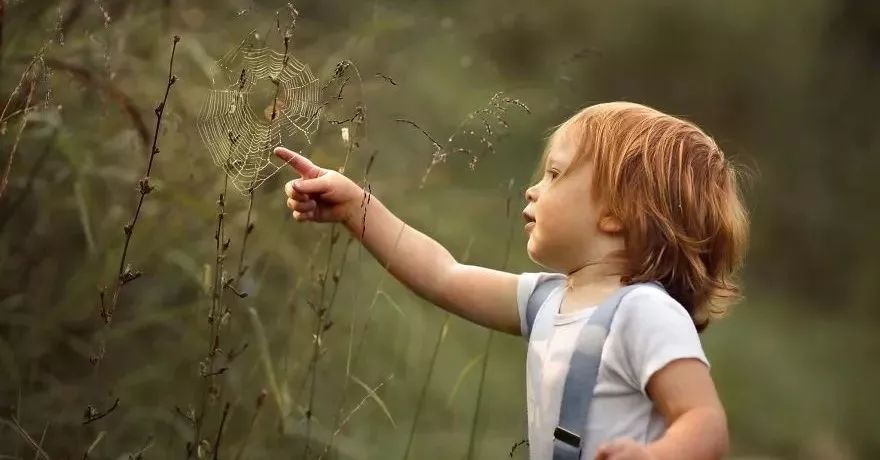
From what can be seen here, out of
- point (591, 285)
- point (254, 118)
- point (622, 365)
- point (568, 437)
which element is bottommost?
point (568, 437)

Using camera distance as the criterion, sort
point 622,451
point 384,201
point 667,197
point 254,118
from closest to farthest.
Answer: point 622,451 → point 667,197 → point 254,118 → point 384,201

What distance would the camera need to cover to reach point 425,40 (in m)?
2.69

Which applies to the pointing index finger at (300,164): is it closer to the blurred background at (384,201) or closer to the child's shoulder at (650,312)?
the blurred background at (384,201)

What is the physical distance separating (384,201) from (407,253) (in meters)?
0.67

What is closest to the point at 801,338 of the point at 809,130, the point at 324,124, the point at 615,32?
the point at 809,130

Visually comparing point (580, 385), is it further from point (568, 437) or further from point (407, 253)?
point (407, 253)

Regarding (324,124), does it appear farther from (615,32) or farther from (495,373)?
(615,32)

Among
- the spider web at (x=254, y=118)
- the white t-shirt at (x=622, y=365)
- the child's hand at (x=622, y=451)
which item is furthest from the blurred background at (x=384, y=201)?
the child's hand at (x=622, y=451)

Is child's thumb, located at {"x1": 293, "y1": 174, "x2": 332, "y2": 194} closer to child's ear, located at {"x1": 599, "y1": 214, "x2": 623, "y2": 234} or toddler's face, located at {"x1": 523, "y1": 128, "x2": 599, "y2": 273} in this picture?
toddler's face, located at {"x1": 523, "y1": 128, "x2": 599, "y2": 273}

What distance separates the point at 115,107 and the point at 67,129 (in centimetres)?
10

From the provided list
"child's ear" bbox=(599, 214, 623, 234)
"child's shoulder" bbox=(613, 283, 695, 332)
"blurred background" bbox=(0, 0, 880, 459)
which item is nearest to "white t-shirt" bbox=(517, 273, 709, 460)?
"child's shoulder" bbox=(613, 283, 695, 332)

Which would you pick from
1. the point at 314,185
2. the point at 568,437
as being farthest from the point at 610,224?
the point at 314,185

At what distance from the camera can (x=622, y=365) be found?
4.84 feet

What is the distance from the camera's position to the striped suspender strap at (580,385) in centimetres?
149
